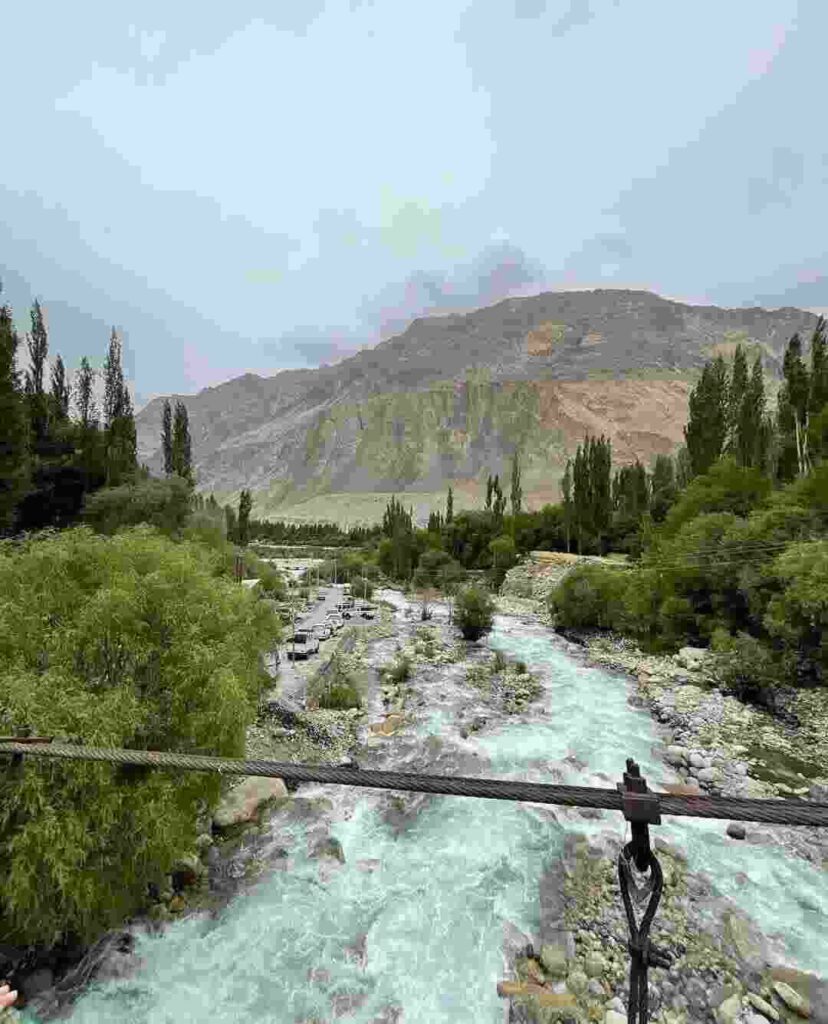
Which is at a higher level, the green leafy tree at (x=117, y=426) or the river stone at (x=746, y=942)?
the green leafy tree at (x=117, y=426)

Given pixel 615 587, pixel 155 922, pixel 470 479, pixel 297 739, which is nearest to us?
pixel 155 922

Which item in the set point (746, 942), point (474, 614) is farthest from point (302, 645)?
point (746, 942)

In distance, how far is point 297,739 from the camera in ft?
48.0

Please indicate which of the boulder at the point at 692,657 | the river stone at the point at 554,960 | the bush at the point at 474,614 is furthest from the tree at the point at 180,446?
the river stone at the point at 554,960

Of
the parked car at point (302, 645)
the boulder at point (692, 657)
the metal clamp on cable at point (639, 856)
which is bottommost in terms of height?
the parked car at point (302, 645)

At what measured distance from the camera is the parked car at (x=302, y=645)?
23.4 meters

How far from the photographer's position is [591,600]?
28.5 metres

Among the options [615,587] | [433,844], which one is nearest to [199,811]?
[433,844]

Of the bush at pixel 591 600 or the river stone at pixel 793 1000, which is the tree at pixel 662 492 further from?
the river stone at pixel 793 1000

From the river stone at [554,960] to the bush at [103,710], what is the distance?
5.16m

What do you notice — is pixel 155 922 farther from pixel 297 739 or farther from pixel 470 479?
pixel 470 479

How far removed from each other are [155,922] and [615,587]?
25287 mm

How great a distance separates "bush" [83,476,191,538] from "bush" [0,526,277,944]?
18782mm

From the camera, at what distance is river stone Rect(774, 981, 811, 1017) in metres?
6.41
